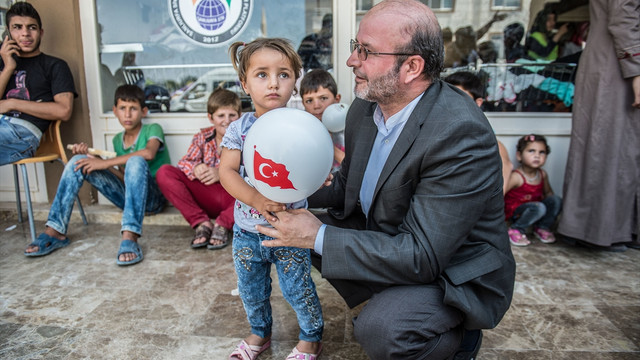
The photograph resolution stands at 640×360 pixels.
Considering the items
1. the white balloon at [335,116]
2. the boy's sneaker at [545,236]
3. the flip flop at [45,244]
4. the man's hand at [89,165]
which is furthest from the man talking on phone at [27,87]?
the boy's sneaker at [545,236]

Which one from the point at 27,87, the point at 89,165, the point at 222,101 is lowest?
the point at 89,165

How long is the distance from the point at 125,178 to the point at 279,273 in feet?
5.72

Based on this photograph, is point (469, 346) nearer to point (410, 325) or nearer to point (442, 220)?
point (410, 325)

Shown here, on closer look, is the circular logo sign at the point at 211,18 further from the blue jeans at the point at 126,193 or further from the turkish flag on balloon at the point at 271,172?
the turkish flag on balloon at the point at 271,172

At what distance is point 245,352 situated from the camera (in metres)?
1.68

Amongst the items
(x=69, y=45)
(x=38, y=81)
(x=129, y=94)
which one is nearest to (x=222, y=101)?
(x=129, y=94)

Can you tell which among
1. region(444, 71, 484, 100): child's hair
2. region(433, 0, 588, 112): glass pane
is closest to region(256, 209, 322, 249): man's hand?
region(444, 71, 484, 100): child's hair

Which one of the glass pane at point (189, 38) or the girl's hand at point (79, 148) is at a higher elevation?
the glass pane at point (189, 38)

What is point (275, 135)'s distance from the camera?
48.1 inches

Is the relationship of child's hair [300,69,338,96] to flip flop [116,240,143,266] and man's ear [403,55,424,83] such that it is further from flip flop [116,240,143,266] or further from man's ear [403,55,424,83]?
flip flop [116,240,143,266]

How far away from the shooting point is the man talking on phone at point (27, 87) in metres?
2.92

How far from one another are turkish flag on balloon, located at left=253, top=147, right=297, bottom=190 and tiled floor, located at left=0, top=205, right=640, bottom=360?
2.92ft

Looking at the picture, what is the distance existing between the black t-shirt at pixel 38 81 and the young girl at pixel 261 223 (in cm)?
219

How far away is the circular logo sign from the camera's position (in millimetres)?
3271
